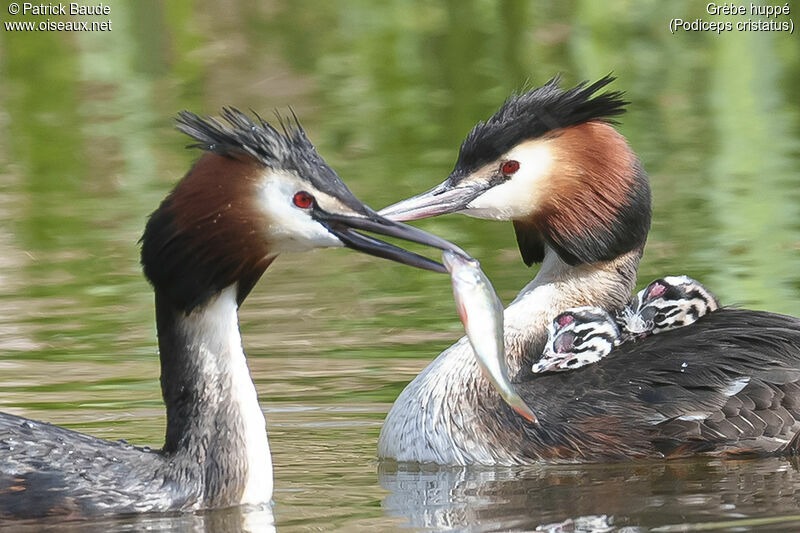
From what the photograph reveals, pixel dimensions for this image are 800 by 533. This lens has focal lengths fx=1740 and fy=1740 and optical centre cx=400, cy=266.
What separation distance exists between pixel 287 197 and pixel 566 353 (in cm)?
237

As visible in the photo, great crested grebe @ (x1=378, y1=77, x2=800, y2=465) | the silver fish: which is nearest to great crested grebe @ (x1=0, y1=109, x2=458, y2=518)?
the silver fish

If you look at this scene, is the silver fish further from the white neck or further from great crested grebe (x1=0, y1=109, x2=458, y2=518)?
the white neck

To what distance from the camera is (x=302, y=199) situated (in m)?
6.95

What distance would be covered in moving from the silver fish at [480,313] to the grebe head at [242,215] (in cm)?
27

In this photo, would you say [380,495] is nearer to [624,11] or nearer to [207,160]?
[207,160]

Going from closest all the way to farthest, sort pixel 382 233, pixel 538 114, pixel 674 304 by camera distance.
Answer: pixel 382 233, pixel 674 304, pixel 538 114

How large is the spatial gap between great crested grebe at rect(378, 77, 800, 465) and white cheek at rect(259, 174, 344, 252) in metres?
2.05

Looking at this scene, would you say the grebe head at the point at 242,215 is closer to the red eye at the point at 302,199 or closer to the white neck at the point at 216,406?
the red eye at the point at 302,199

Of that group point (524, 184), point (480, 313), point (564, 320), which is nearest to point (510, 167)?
point (524, 184)

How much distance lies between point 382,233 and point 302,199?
349 millimetres

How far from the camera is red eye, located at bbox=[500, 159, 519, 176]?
921cm

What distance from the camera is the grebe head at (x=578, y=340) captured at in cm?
880

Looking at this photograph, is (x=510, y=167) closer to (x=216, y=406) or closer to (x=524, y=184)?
(x=524, y=184)

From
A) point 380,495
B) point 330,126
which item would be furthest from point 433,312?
point 330,126
